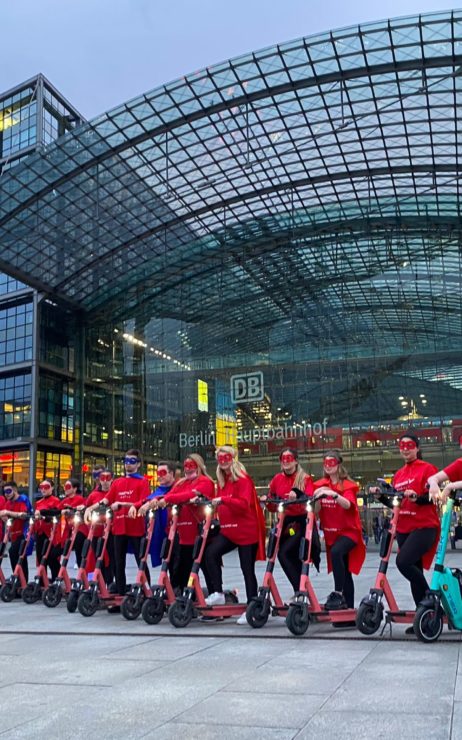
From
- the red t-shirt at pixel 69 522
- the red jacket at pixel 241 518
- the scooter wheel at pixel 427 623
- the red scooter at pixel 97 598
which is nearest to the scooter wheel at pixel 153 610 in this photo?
the red scooter at pixel 97 598

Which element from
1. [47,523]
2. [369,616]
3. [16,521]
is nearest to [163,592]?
[369,616]

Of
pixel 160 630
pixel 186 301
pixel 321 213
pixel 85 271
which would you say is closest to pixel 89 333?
pixel 85 271

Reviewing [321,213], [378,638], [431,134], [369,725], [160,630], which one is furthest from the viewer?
[321,213]

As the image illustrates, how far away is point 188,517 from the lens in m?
9.80

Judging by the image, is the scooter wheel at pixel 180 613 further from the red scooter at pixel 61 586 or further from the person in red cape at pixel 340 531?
the red scooter at pixel 61 586

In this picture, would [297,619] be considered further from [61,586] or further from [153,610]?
[61,586]

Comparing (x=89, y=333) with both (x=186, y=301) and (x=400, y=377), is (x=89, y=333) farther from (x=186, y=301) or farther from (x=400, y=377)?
(x=400, y=377)

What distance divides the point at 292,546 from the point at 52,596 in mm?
4317

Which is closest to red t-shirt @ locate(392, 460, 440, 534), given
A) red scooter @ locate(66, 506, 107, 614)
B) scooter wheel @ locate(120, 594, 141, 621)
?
scooter wheel @ locate(120, 594, 141, 621)

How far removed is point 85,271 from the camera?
39719mm

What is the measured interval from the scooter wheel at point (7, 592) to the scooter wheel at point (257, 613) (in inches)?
224

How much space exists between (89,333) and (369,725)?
127 feet

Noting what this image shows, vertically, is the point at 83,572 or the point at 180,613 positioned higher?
the point at 83,572

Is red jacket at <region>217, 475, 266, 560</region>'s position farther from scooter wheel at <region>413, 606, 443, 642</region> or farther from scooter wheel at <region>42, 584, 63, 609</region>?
scooter wheel at <region>42, 584, 63, 609</region>
